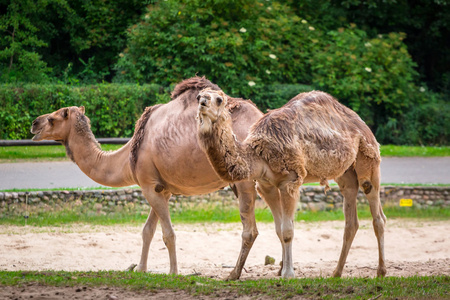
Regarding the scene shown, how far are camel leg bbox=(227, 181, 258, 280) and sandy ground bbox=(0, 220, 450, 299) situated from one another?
1.61 feet

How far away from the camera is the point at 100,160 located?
8.39 m

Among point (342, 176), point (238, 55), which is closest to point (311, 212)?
point (342, 176)

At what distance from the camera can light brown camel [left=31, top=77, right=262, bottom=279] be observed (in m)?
7.68

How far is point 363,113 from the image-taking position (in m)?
20.8

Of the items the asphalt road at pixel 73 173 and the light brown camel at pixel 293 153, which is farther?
the asphalt road at pixel 73 173

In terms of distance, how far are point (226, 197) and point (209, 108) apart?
7022mm

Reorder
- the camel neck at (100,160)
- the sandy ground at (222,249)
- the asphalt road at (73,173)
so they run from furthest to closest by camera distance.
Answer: the asphalt road at (73,173)
the sandy ground at (222,249)
the camel neck at (100,160)

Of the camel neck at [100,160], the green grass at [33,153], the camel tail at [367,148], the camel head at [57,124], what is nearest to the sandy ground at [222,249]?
the camel neck at [100,160]

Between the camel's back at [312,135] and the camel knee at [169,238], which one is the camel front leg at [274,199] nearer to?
the camel's back at [312,135]

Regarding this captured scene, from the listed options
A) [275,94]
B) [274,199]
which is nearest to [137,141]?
[274,199]

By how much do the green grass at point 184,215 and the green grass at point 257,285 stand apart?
451cm

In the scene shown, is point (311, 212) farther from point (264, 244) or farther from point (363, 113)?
point (363, 113)

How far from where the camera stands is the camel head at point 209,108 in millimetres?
6027

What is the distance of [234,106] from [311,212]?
563 centimetres
